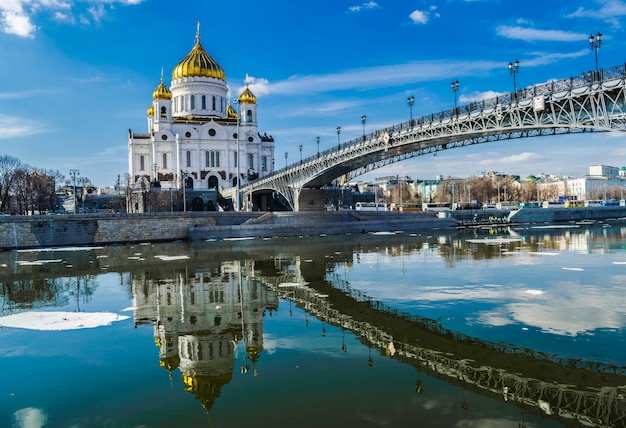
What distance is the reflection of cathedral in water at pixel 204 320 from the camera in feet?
21.7

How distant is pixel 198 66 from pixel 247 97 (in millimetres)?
7908

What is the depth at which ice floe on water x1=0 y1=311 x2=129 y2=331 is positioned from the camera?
9.28 metres

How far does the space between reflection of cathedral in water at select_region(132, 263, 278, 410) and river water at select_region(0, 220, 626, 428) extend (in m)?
0.04

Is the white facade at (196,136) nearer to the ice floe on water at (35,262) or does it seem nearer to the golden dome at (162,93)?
the golden dome at (162,93)

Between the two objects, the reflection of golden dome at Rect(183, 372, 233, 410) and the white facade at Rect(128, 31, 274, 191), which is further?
the white facade at Rect(128, 31, 274, 191)

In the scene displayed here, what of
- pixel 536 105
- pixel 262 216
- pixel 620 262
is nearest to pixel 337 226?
pixel 262 216

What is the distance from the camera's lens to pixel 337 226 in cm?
3866

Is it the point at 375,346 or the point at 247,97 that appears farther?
the point at 247,97

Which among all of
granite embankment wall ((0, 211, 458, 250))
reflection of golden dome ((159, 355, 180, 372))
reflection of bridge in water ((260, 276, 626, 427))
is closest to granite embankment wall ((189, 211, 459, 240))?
granite embankment wall ((0, 211, 458, 250))

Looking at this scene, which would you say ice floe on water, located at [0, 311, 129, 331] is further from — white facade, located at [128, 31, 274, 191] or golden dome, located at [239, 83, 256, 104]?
golden dome, located at [239, 83, 256, 104]

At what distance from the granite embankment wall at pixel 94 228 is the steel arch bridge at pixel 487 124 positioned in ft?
38.9

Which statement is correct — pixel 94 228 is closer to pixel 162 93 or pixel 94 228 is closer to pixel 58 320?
pixel 58 320

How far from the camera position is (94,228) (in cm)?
3020

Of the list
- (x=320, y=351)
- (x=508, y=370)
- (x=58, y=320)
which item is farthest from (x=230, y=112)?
(x=508, y=370)
